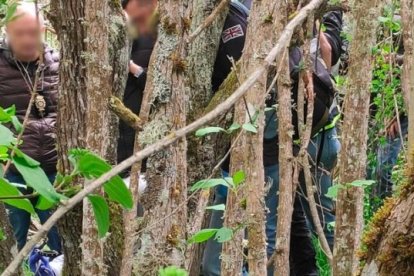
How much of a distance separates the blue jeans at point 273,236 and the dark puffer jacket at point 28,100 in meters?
0.86

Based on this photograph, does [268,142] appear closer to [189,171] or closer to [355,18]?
[189,171]

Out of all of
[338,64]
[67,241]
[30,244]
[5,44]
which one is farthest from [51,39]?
[30,244]

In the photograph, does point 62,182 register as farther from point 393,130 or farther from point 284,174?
point 393,130

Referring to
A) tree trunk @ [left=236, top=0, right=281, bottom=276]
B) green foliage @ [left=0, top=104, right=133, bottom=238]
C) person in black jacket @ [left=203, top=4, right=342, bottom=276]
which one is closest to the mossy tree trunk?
tree trunk @ [left=236, top=0, right=281, bottom=276]

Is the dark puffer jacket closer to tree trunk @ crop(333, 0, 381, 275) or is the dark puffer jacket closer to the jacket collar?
the jacket collar

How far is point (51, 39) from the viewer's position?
670 centimetres

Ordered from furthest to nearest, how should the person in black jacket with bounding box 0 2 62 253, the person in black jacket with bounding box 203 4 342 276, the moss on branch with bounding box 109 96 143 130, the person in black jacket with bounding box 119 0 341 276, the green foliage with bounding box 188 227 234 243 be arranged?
the person in black jacket with bounding box 0 2 62 253
the person in black jacket with bounding box 203 4 342 276
the person in black jacket with bounding box 119 0 341 276
the moss on branch with bounding box 109 96 143 130
the green foliage with bounding box 188 227 234 243

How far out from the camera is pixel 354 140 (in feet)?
7.84

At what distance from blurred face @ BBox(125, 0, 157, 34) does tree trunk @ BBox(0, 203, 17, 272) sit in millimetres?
766

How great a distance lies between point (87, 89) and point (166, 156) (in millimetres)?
A: 352

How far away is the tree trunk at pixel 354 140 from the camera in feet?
7.73

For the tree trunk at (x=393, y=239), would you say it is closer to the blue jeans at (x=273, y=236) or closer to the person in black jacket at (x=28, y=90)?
→ the blue jeans at (x=273, y=236)

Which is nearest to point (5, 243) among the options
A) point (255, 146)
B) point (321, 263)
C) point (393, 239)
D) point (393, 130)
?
point (255, 146)

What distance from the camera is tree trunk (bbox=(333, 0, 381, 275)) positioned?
2357 mm
